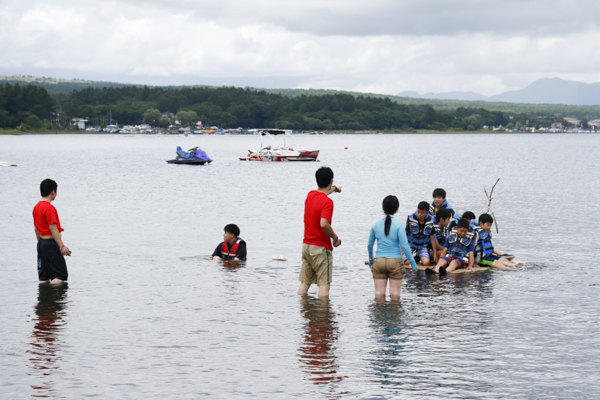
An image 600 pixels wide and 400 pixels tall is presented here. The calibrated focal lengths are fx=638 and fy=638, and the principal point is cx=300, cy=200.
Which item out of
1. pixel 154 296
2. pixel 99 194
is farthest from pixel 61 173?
pixel 154 296

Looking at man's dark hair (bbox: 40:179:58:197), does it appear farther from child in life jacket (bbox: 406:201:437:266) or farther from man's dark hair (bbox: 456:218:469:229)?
man's dark hair (bbox: 456:218:469:229)

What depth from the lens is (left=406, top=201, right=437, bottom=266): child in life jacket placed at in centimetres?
1524

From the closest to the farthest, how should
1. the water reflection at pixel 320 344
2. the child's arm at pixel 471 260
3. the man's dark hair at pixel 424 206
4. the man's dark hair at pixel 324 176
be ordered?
1. the water reflection at pixel 320 344
2. the man's dark hair at pixel 324 176
3. the man's dark hair at pixel 424 206
4. the child's arm at pixel 471 260

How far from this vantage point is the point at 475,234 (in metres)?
16.2

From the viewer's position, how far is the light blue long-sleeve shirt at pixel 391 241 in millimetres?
11695

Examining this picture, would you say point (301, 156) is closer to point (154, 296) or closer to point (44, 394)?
point (154, 296)

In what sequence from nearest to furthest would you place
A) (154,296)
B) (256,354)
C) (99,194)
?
(256,354) < (154,296) < (99,194)

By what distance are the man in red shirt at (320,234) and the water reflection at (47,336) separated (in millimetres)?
4603

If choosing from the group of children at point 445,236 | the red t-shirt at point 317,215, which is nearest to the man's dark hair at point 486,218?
the group of children at point 445,236

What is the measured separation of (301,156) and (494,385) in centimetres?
7913

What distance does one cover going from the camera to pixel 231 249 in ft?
59.7

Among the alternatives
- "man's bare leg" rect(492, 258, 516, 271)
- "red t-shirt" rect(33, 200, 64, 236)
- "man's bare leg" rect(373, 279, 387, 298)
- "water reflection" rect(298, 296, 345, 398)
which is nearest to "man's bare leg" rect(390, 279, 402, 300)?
"man's bare leg" rect(373, 279, 387, 298)

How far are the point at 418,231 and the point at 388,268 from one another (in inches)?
148

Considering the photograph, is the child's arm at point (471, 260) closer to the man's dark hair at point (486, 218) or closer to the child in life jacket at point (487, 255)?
the child in life jacket at point (487, 255)
